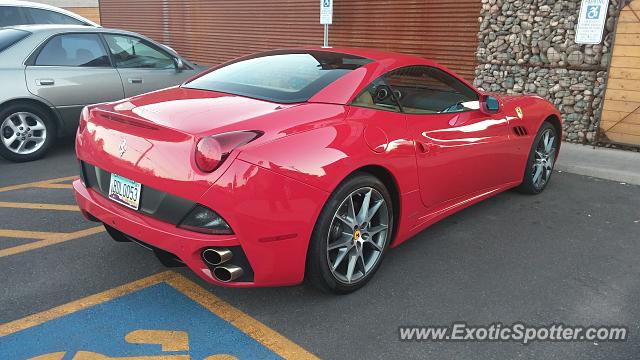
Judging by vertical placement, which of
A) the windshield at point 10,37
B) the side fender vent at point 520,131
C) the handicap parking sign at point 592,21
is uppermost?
the handicap parking sign at point 592,21

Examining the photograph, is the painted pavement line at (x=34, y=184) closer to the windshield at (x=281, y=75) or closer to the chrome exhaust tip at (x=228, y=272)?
the windshield at (x=281, y=75)

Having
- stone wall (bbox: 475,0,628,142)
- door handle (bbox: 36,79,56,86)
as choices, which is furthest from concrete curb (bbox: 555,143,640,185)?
door handle (bbox: 36,79,56,86)

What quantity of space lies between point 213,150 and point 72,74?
4.44m

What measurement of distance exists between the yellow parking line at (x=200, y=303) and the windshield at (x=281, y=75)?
4.07 ft

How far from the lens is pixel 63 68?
605 cm

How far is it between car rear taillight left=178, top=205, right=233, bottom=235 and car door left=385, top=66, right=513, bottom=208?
143 centimetres

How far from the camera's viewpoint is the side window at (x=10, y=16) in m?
8.88

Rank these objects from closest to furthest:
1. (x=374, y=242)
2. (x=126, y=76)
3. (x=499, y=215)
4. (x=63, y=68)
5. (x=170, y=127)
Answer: (x=170, y=127) → (x=374, y=242) → (x=499, y=215) → (x=63, y=68) → (x=126, y=76)

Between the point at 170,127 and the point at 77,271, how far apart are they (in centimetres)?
131

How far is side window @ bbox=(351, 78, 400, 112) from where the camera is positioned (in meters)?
3.25

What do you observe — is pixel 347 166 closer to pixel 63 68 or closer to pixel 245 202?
pixel 245 202

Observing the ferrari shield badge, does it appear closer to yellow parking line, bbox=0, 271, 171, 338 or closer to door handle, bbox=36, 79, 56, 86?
yellow parking line, bbox=0, 271, 171, 338

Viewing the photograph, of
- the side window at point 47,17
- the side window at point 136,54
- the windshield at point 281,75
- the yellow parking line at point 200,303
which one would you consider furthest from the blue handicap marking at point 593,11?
the side window at point 47,17

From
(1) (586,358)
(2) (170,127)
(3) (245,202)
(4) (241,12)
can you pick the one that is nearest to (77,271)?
(2) (170,127)
